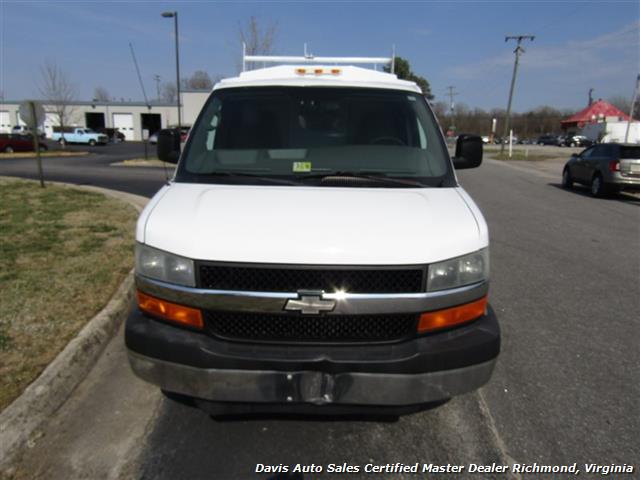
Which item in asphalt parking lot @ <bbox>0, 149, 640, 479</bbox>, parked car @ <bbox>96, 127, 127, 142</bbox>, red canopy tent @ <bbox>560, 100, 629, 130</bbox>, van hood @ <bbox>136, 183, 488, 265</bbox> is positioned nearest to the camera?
van hood @ <bbox>136, 183, 488, 265</bbox>

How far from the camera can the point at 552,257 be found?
22.9 feet

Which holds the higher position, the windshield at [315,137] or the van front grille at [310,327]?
the windshield at [315,137]

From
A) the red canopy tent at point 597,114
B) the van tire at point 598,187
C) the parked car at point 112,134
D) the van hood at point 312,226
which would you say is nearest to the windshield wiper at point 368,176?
the van hood at point 312,226

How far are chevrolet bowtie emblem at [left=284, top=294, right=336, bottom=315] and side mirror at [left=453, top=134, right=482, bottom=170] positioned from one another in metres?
2.09

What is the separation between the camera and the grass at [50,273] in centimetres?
346

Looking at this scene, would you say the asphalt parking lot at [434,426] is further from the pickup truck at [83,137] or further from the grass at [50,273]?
the pickup truck at [83,137]

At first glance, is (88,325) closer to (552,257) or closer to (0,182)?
(552,257)

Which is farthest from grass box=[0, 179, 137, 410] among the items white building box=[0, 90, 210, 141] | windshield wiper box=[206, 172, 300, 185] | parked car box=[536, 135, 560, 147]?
parked car box=[536, 135, 560, 147]

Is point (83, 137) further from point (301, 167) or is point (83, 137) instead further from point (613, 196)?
point (301, 167)

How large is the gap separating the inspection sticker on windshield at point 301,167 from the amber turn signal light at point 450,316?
131cm

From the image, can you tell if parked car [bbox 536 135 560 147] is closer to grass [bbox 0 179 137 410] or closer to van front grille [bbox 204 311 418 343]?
grass [bbox 0 179 137 410]

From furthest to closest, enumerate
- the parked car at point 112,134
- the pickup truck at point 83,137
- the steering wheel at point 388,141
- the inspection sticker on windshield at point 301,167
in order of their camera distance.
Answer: the parked car at point 112,134 → the pickup truck at point 83,137 → the steering wheel at point 388,141 → the inspection sticker on windshield at point 301,167

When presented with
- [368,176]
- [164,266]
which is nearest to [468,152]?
[368,176]

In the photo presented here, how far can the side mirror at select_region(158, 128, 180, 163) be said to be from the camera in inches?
149
